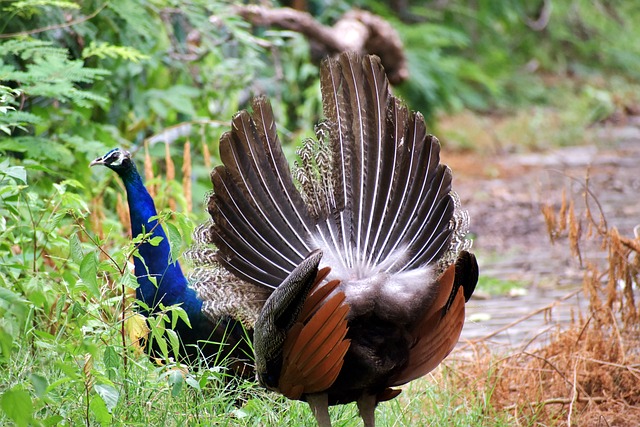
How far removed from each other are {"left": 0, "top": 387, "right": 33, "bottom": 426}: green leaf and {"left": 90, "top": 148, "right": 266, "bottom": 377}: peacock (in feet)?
4.25

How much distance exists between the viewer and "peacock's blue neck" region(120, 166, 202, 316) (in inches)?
154

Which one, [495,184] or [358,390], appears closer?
[358,390]

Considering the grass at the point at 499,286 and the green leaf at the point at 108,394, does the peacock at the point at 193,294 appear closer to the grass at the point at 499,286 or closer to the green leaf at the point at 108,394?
the green leaf at the point at 108,394

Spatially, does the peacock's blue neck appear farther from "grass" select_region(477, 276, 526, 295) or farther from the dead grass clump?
"grass" select_region(477, 276, 526, 295)

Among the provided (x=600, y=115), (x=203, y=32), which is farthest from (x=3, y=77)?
(x=600, y=115)

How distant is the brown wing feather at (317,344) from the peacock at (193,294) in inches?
21.4

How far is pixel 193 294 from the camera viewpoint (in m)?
3.99

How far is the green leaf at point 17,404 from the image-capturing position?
96.6 inches

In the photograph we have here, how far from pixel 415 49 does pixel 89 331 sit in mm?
9070

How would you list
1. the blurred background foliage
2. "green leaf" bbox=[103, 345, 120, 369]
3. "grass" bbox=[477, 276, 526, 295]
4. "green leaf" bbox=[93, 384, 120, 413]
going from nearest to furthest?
"green leaf" bbox=[93, 384, 120, 413] < "green leaf" bbox=[103, 345, 120, 369] < the blurred background foliage < "grass" bbox=[477, 276, 526, 295]

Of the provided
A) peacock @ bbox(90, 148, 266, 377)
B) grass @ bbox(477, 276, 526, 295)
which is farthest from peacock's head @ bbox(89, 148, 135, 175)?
grass @ bbox(477, 276, 526, 295)

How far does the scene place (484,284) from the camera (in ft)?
21.2

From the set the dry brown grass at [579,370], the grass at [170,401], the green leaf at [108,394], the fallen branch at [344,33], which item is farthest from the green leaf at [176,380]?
the fallen branch at [344,33]

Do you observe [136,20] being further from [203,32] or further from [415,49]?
[415,49]
